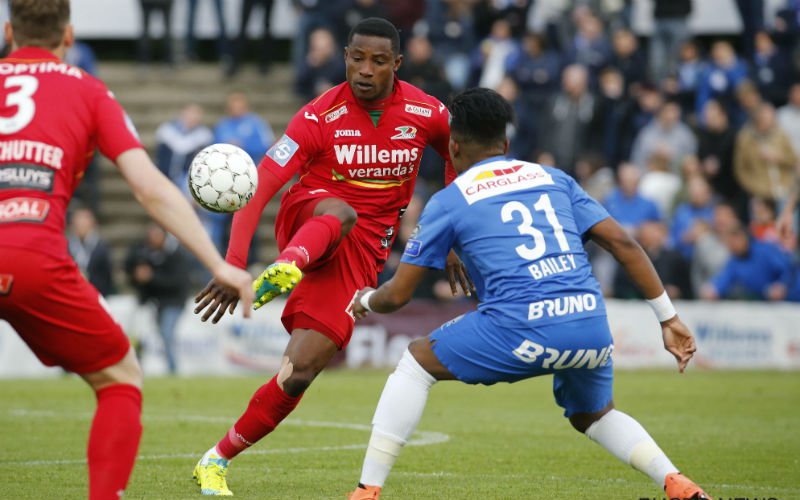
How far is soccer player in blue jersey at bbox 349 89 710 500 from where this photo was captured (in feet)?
→ 21.4

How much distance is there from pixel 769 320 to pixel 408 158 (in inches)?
489

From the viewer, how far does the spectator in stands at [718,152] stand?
69.6ft

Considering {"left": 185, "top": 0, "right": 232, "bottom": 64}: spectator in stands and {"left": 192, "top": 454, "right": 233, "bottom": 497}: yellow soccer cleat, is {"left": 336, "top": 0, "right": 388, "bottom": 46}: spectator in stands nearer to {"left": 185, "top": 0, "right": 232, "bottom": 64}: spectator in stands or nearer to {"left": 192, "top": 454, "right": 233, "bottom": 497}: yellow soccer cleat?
{"left": 185, "top": 0, "right": 232, "bottom": 64}: spectator in stands

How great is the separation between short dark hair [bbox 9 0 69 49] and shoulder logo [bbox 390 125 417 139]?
3283mm

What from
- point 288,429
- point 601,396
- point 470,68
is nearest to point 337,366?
point 470,68

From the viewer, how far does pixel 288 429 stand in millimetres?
12016

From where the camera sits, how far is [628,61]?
22.6 metres

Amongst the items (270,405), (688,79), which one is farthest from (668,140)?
(270,405)

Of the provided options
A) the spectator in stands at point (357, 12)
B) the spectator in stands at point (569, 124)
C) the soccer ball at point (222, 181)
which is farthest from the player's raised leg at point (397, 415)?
the spectator in stands at point (357, 12)

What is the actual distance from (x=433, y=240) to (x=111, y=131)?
174 cm

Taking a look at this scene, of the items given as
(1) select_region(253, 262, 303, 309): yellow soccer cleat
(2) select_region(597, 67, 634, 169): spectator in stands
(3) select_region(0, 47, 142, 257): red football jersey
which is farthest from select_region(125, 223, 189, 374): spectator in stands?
(3) select_region(0, 47, 142, 257): red football jersey

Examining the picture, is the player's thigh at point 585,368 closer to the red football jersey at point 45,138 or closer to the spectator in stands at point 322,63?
the red football jersey at point 45,138

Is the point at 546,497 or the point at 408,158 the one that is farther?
the point at 408,158

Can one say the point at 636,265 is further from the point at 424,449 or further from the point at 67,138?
the point at 424,449
